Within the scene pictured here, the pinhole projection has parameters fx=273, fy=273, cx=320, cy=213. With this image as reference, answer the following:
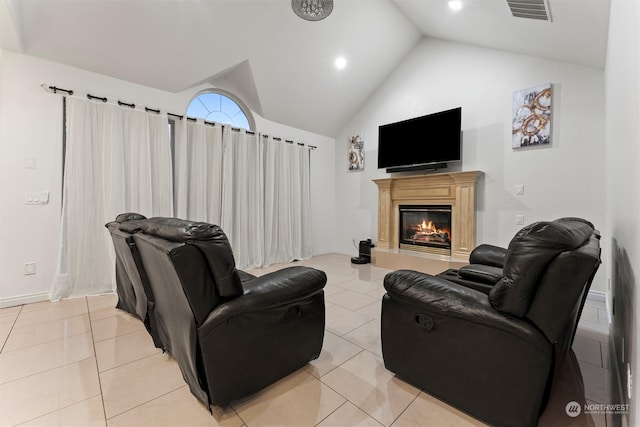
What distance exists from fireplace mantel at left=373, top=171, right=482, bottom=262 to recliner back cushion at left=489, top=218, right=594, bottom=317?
2.90m

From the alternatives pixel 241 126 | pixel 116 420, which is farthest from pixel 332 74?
pixel 116 420

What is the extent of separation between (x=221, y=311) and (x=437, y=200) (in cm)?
390

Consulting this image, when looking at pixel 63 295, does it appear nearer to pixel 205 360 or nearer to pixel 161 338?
pixel 161 338

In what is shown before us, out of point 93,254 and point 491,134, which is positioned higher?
point 491,134

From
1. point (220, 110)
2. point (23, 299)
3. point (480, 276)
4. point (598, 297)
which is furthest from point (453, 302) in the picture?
point (220, 110)

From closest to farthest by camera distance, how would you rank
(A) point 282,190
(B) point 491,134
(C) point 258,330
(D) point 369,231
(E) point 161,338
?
(C) point 258,330 < (E) point 161,338 < (B) point 491,134 < (A) point 282,190 < (D) point 369,231

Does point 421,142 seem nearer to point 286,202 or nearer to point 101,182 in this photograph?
point 286,202

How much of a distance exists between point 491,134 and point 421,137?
97 cm

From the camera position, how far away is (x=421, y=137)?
14.6 feet

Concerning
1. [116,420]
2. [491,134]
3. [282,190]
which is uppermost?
[491,134]

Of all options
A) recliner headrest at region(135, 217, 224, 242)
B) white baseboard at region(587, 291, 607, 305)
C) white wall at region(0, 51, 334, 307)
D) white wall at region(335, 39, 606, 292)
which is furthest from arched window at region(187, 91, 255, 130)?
white baseboard at region(587, 291, 607, 305)

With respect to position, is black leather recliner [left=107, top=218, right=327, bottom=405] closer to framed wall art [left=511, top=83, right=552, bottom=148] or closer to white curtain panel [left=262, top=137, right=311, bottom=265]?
white curtain panel [left=262, top=137, right=311, bottom=265]

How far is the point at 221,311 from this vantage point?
1347 millimetres

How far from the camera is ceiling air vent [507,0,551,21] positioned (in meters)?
2.59
